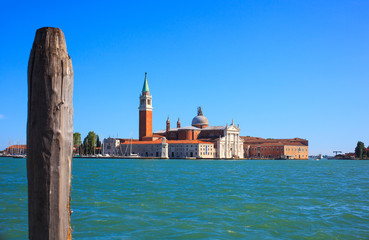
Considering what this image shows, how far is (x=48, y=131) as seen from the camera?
2.10 meters

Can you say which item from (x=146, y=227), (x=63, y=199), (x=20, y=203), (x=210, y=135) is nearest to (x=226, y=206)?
(x=146, y=227)

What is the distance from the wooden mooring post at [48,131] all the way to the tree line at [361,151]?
100665mm

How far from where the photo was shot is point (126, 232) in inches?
248

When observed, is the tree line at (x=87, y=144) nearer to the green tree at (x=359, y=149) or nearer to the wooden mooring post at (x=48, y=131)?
the green tree at (x=359, y=149)

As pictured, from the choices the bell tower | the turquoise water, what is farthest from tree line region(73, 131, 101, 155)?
the turquoise water

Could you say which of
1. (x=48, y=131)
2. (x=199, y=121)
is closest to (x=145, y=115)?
(x=199, y=121)

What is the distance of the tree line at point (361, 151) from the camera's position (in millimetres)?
93250

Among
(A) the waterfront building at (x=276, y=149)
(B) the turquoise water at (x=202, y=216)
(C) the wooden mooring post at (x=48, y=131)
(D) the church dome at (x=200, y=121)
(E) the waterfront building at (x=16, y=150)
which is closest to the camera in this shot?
(C) the wooden mooring post at (x=48, y=131)

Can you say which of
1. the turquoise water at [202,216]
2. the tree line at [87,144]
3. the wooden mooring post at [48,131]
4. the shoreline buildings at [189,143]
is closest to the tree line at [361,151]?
the shoreline buildings at [189,143]

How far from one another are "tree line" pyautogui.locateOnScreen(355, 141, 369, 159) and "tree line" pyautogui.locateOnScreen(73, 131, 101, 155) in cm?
6141

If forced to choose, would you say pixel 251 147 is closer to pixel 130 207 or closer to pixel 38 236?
pixel 130 207

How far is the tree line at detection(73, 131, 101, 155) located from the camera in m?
72.9

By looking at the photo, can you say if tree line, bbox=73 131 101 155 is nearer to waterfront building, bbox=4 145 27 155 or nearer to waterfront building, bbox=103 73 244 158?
waterfront building, bbox=103 73 244 158

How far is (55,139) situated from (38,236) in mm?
550
